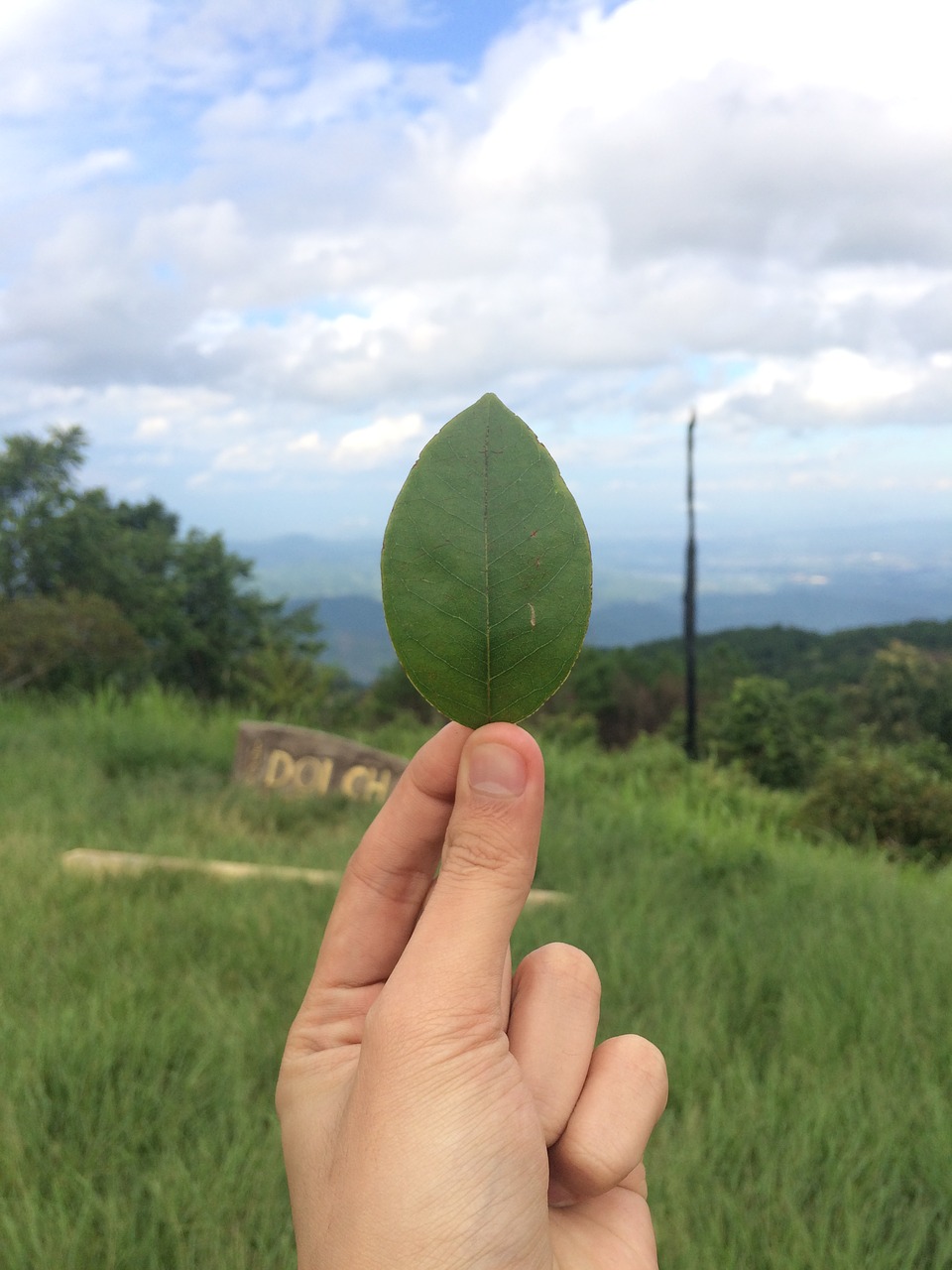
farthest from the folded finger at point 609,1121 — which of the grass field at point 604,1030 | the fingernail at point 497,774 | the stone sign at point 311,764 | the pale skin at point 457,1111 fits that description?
the stone sign at point 311,764

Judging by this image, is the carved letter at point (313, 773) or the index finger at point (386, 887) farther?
the carved letter at point (313, 773)

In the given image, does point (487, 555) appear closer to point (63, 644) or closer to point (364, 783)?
point (364, 783)

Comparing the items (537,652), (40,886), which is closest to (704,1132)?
(537,652)

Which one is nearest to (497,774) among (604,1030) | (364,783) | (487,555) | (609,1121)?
(487,555)

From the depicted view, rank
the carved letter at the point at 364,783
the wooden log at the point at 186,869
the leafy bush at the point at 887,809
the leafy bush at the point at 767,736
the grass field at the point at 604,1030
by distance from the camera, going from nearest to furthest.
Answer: the grass field at the point at 604,1030 → the wooden log at the point at 186,869 → the carved letter at the point at 364,783 → the leafy bush at the point at 887,809 → the leafy bush at the point at 767,736

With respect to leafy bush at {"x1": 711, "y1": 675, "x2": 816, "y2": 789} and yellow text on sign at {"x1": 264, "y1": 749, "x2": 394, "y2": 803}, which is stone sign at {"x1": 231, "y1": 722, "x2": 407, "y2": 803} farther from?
leafy bush at {"x1": 711, "y1": 675, "x2": 816, "y2": 789}

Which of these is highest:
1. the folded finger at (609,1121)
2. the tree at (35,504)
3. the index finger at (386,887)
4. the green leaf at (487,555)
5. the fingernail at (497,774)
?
the tree at (35,504)

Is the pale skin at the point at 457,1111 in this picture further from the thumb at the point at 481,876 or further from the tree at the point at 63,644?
the tree at the point at 63,644

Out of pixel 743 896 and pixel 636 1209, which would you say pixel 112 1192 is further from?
pixel 743 896

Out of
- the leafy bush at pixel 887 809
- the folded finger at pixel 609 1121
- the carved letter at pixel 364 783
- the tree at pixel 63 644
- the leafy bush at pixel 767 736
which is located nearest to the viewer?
the folded finger at pixel 609 1121
